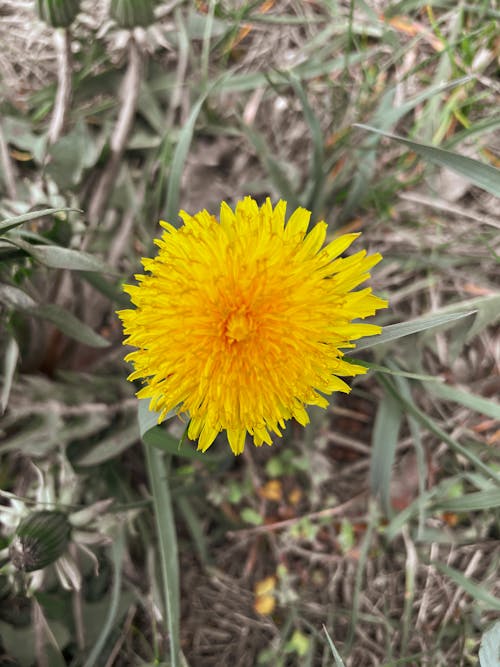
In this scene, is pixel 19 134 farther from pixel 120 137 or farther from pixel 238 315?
pixel 238 315

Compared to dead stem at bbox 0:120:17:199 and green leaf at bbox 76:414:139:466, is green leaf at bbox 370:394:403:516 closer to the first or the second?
green leaf at bbox 76:414:139:466

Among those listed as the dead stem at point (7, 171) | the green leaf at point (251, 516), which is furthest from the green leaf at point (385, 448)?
the dead stem at point (7, 171)

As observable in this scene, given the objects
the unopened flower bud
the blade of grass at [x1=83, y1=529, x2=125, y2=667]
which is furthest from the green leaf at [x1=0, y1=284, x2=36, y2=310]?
the blade of grass at [x1=83, y1=529, x2=125, y2=667]

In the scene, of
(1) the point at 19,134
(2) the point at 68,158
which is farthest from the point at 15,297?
(1) the point at 19,134

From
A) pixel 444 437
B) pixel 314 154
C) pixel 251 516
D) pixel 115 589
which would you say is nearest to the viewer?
pixel 444 437

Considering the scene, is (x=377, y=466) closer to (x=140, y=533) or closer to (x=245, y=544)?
(x=245, y=544)

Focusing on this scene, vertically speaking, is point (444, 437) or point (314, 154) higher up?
point (314, 154)

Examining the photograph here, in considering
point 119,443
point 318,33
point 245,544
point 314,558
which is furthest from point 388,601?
point 318,33
